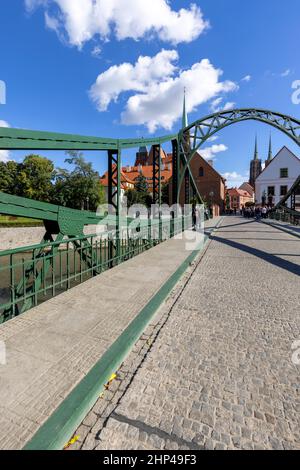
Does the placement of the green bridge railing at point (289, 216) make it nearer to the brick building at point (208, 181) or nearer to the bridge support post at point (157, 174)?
the bridge support post at point (157, 174)

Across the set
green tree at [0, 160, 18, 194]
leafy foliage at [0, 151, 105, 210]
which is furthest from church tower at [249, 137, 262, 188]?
green tree at [0, 160, 18, 194]

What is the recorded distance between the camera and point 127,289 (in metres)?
4.77

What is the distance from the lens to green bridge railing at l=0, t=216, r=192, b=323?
4.05 m

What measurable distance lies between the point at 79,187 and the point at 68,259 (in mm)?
35212

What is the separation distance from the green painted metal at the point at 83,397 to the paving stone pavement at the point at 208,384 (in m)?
0.08

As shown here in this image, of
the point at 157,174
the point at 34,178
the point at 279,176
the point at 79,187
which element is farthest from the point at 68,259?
the point at 279,176

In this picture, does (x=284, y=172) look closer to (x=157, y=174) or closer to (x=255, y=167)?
(x=255, y=167)

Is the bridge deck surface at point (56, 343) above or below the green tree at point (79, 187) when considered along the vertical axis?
below

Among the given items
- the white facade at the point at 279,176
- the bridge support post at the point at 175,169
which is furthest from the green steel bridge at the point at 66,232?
the white facade at the point at 279,176

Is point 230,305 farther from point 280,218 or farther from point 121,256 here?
point 280,218

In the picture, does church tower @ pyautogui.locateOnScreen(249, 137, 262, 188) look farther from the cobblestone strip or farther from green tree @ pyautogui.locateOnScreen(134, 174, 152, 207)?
the cobblestone strip

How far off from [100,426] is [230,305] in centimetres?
293

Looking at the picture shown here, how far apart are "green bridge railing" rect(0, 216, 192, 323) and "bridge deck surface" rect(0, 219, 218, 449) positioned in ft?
1.48

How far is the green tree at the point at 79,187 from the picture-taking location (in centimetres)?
3722
